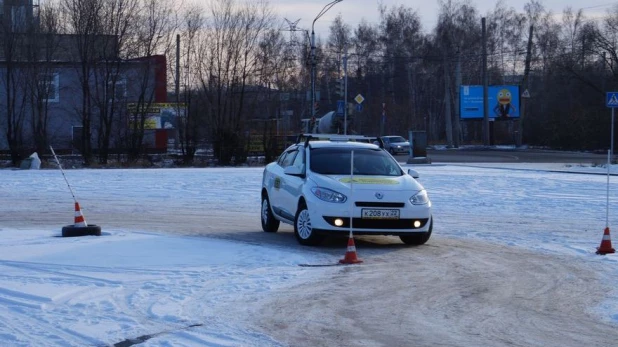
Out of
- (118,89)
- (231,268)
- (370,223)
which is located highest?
Result: (118,89)

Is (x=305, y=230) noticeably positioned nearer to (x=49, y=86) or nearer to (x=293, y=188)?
(x=293, y=188)

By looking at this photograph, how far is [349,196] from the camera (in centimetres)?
1330

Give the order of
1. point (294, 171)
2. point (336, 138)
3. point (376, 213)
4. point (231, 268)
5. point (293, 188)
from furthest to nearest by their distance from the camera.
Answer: point (336, 138), point (294, 171), point (293, 188), point (376, 213), point (231, 268)

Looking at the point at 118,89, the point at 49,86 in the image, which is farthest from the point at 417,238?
the point at 49,86

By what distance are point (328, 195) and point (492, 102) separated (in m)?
65.7

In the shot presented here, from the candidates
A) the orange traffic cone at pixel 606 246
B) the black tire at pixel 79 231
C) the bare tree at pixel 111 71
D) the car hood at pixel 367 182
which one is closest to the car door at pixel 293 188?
the car hood at pixel 367 182

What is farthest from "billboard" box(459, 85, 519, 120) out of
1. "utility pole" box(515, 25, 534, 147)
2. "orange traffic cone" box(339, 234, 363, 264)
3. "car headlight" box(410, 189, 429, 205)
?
"orange traffic cone" box(339, 234, 363, 264)

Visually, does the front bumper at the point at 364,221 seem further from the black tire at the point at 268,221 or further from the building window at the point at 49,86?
the building window at the point at 49,86

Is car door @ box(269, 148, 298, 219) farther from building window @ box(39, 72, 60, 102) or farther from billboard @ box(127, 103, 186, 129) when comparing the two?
building window @ box(39, 72, 60, 102)

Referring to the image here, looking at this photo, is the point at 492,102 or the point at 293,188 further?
the point at 492,102

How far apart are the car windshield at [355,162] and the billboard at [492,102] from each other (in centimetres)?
6093

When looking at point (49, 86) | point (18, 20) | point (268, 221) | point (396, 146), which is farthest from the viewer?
point (396, 146)

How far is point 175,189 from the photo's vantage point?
25531 millimetres

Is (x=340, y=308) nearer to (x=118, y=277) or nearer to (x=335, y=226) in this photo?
(x=118, y=277)
